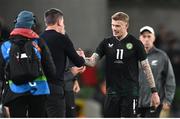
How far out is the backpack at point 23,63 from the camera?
1029cm

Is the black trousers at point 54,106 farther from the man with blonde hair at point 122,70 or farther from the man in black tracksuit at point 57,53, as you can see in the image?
the man with blonde hair at point 122,70

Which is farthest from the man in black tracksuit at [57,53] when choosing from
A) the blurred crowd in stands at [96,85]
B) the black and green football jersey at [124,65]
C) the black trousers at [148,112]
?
the blurred crowd in stands at [96,85]

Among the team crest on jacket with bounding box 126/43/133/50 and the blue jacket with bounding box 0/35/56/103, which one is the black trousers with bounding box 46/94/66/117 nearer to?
the blue jacket with bounding box 0/35/56/103

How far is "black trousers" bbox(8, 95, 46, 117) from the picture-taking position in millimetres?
10469

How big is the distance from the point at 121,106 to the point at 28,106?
1.74 metres

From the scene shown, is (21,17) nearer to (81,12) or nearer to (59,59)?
(59,59)

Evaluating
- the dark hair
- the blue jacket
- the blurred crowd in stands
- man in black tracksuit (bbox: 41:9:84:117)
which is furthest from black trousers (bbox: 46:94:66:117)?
the blurred crowd in stands

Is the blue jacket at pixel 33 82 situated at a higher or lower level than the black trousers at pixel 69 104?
higher

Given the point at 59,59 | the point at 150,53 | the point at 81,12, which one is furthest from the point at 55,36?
the point at 81,12

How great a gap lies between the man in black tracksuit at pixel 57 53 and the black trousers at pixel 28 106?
86 centimetres

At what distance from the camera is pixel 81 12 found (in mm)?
16922

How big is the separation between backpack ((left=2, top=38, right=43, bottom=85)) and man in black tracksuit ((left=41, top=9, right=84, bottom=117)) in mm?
919

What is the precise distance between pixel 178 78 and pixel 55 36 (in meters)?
9.35

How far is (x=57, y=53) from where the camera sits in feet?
37.4
